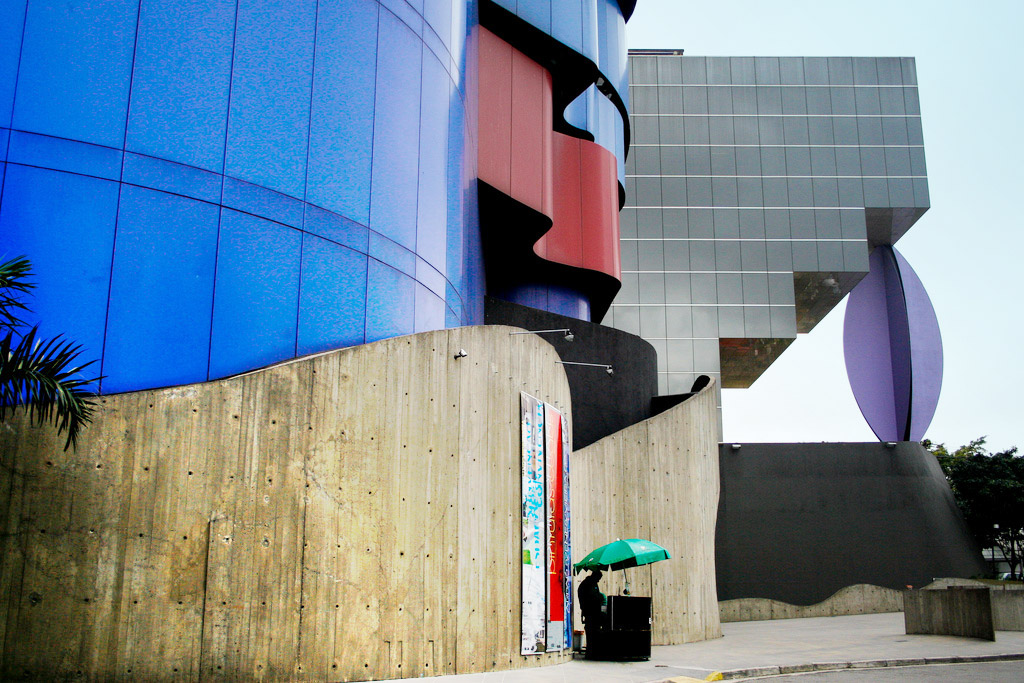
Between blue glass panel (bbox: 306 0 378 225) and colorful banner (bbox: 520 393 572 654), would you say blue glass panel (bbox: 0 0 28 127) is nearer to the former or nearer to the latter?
blue glass panel (bbox: 306 0 378 225)

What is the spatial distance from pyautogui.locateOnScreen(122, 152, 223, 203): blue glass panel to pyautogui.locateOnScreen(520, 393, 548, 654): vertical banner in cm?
574

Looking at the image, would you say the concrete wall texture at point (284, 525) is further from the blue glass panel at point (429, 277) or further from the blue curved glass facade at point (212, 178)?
the blue glass panel at point (429, 277)

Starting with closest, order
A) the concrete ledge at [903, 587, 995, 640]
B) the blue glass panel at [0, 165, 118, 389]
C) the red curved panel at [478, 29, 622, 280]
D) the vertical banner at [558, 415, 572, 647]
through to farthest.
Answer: the blue glass panel at [0, 165, 118, 389], the vertical banner at [558, 415, 572, 647], the concrete ledge at [903, 587, 995, 640], the red curved panel at [478, 29, 622, 280]

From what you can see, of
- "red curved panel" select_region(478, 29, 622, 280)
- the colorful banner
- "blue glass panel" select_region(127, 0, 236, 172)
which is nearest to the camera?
"blue glass panel" select_region(127, 0, 236, 172)

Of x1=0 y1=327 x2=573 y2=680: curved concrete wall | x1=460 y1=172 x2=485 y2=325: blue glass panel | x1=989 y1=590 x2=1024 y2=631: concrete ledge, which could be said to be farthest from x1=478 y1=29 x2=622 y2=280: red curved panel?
x1=989 y1=590 x2=1024 y2=631: concrete ledge

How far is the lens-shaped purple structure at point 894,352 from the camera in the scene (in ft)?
138

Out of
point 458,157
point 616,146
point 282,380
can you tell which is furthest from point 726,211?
point 282,380

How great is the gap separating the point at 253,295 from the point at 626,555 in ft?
23.8

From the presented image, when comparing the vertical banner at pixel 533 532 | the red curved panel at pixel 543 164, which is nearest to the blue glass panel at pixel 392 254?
the vertical banner at pixel 533 532

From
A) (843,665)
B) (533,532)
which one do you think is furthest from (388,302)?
(843,665)

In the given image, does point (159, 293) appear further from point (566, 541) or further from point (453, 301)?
point (566, 541)

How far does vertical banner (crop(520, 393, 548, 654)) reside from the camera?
1354cm

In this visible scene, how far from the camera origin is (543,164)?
79.4 feet

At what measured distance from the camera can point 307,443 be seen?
11.3 meters
